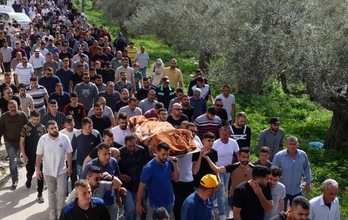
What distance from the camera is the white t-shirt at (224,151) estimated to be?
356 inches

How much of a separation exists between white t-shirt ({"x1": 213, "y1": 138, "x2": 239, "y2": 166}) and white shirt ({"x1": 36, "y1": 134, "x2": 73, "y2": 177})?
2522 millimetres

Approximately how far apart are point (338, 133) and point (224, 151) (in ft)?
19.8

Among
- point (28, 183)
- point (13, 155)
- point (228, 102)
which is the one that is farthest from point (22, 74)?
point (228, 102)

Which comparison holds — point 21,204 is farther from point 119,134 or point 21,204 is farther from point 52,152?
point 119,134

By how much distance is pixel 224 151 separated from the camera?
9.05 metres

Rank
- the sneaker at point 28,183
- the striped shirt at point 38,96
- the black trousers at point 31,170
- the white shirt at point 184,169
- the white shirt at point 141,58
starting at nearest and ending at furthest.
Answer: the white shirt at point 184,169, the black trousers at point 31,170, the sneaker at point 28,183, the striped shirt at point 38,96, the white shirt at point 141,58

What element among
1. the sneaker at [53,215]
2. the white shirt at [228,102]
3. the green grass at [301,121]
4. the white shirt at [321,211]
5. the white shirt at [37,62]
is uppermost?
the white shirt at [321,211]

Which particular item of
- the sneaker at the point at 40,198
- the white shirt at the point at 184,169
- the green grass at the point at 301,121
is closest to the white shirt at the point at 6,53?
the green grass at the point at 301,121

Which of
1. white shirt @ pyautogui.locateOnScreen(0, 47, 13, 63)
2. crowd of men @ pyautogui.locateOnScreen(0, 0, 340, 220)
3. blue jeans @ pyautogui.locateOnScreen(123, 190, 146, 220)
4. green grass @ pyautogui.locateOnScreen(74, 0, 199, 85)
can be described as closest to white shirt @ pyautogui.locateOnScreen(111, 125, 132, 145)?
crowd of men @ pyautogui.locateOnScreen(0, 0, 340, 220)

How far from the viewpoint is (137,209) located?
7.78 metres

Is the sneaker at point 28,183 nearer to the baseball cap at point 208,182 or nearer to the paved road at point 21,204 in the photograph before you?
the paved road at point 21,204

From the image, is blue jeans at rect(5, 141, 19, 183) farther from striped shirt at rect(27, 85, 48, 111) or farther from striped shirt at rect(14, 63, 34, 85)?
striped shirt at rect(14, 63, 34, 85)

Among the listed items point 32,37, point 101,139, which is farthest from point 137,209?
point 32,37

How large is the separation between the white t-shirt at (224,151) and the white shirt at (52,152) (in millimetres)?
2522
